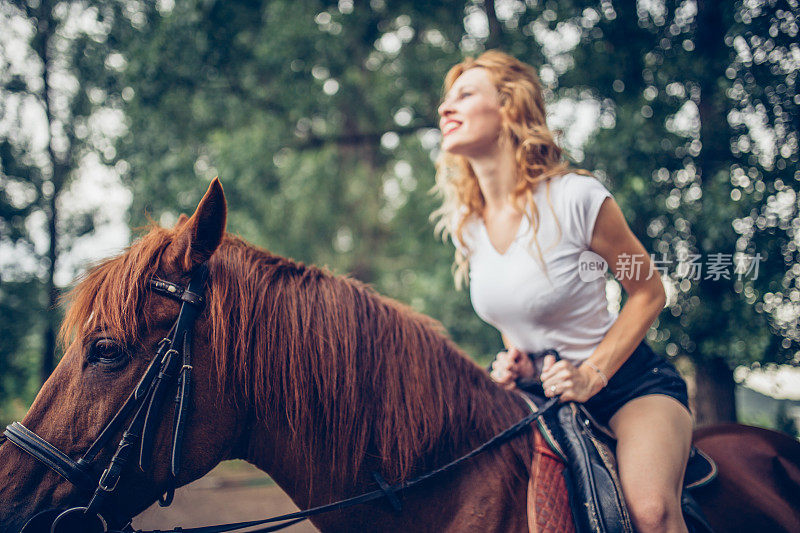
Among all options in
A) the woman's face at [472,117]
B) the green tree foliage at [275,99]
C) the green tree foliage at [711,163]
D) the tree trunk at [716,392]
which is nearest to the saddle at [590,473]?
the woman's face at [472,117]

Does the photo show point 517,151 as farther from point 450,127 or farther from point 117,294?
point 117,294

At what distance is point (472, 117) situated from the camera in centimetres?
213

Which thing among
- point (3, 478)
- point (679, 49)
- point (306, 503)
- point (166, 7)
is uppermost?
point (166, 7)

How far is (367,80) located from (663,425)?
867cm

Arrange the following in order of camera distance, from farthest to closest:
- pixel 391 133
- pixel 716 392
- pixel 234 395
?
pixel 391 133 → pixel 716 392 → pixel 234 395

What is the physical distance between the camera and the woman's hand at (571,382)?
1795 millimetres

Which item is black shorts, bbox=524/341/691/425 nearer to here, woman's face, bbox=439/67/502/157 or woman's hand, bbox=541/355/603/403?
woman's hand, bbox=541/355/603/403

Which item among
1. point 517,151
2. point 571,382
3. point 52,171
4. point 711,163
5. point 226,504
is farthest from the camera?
point 52,171

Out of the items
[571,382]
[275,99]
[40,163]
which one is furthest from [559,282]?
[40,163]

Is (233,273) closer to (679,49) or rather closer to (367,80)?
(679,49)

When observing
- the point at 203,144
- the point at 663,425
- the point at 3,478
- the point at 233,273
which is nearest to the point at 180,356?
the point at 233,273

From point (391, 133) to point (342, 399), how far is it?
8.20 metres

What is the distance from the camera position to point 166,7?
7.54 metres

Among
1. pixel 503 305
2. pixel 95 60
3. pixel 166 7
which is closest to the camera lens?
pixel 503 305
